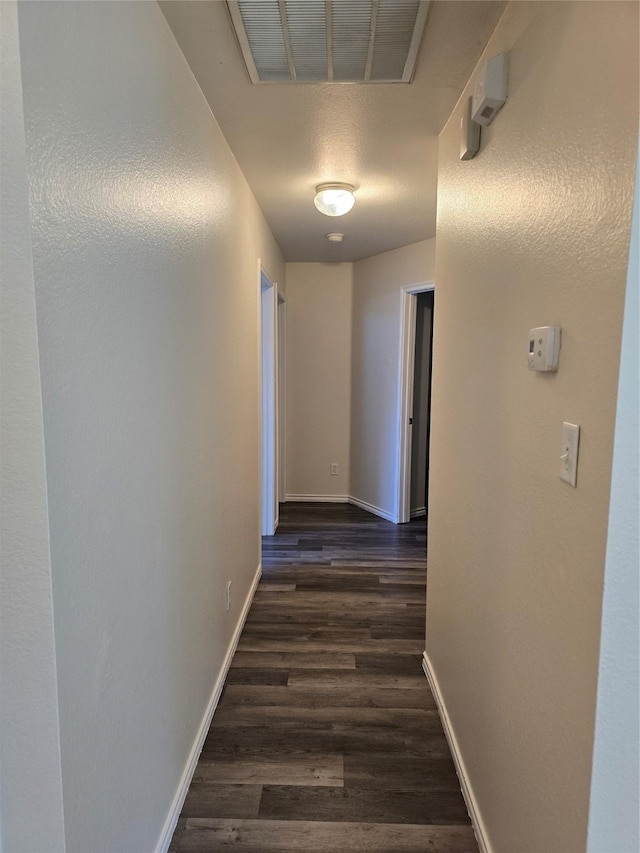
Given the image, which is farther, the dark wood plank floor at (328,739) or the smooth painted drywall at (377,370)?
the smooth painted drywall at (377,370)

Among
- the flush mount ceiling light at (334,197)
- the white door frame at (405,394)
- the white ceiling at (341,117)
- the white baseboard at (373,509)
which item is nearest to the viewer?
the white ceiling at (341,117)

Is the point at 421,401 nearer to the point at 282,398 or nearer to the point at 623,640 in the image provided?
the point at 282,398

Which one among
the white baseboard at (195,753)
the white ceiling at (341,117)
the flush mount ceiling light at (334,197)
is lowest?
the white baseboard at (195,753)

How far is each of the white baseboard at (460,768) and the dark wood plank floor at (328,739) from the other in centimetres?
3

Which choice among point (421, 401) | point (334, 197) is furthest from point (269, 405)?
point (334, 197)

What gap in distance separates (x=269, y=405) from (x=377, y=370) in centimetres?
112

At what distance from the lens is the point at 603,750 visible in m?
0.81

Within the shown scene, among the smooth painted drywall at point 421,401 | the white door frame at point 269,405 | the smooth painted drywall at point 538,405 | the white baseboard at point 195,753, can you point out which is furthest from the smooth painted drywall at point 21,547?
the smooth painted drywall at point 421,401

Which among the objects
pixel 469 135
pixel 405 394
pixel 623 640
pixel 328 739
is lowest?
pixel 328 739

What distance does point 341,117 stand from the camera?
187 centimetres

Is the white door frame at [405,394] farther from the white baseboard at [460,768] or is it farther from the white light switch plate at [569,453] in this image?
the white light switch plate at [569,453]

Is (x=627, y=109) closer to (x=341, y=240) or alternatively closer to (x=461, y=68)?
(x=461, y=68)

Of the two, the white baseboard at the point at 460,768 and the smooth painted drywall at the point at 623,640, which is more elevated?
the smooth painted drywall at the point at 623,640

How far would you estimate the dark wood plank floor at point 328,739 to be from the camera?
1.46m
